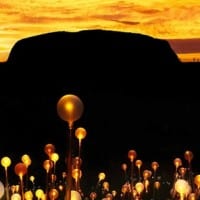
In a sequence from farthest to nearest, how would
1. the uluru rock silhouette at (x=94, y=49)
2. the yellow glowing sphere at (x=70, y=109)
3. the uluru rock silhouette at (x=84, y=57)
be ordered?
the uluru rock silhouette at (x=94, y=49), the uluru rock silhouette at (x=84, y=57), the yellow glowing sphere at (x=70, y=109)

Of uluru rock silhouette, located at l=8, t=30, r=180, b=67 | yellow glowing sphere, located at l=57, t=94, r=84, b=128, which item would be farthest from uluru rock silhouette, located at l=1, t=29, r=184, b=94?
yellow glowing sphere, located at l=57, t=94, r=84, b=128

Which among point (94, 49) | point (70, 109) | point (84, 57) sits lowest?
point (70, 109)

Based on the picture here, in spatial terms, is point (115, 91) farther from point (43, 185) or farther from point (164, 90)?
point (43, 185)

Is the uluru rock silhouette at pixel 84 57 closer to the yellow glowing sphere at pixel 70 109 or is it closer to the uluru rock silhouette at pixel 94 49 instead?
the uluru rock silhouette at pixel 94 49

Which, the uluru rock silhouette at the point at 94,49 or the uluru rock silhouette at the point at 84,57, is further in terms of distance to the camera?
the uluru rock silhouette at the point at 94,49

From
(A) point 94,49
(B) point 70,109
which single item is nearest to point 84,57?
(A) point 94,49

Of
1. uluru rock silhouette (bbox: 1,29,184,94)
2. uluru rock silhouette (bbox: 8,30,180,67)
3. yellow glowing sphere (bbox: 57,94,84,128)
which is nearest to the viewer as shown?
yellow glowing sphere (bbox: 57,94,84,128)

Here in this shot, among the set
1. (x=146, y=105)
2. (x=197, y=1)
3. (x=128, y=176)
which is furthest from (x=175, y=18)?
(x=146, y=105)

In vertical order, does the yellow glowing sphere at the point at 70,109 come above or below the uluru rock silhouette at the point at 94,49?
below

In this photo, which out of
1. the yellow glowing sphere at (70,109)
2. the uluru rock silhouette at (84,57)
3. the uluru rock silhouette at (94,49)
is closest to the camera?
the yellow glowing sphere at (70,109)

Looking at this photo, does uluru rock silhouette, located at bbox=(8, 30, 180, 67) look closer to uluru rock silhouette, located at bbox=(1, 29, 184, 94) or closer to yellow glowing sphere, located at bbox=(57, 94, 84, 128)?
uluru rock silhouette, located at bbox=(1, 29, 184, 94)

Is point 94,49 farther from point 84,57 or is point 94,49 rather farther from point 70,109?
point 70,109

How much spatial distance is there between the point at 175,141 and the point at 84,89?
5.84ft

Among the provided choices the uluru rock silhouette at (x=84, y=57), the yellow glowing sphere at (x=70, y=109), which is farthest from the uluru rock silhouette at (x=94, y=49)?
the yellow glowing sphere at (x=70, y=109)
